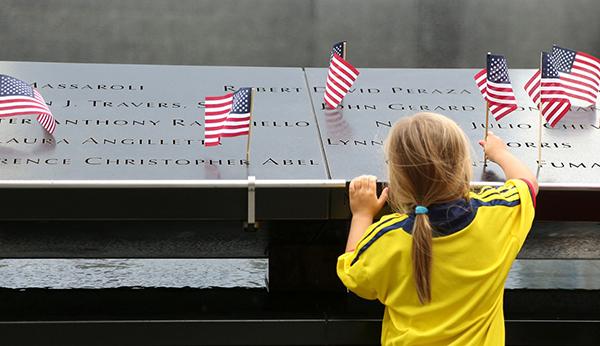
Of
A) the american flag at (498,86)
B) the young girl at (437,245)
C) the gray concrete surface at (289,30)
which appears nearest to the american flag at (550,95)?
the american flag at (498,86)

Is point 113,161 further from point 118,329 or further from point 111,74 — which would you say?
point 111,74

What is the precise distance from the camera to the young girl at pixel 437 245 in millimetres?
2408

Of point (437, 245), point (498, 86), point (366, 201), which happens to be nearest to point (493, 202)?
point (437, 245)

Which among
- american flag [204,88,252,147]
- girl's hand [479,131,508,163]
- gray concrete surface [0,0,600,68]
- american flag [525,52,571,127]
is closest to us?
girl's hand [479,131,508,163]

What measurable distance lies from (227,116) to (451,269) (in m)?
1.35

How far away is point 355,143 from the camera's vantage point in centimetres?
373

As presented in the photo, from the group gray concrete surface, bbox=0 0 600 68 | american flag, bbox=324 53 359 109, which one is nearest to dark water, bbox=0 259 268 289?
american flag, bbox=324 53 359 109

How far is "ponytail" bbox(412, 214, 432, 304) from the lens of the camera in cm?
242

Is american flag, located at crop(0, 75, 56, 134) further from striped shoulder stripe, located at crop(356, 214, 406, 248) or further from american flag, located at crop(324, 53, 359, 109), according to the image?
striped shoulder stripe, located at crop(356, 214, 406, 248)

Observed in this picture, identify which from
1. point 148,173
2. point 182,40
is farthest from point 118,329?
point 182,40

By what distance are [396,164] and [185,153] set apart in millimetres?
1336

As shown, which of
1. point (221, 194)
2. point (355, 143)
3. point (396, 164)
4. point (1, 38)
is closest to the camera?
point (396, 164)

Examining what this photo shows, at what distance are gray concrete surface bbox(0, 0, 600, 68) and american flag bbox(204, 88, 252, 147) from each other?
4217 mm

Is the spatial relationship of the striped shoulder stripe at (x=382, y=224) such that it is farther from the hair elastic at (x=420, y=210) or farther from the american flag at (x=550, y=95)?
the american flag at (x=550, y=95)
